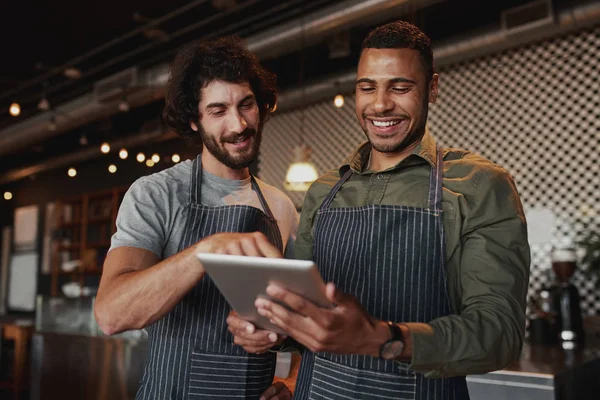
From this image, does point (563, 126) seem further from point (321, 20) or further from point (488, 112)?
point (321, 20)

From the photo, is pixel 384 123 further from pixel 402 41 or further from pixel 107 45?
pixel 107 45

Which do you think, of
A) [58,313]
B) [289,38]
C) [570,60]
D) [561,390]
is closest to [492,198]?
[561,390]

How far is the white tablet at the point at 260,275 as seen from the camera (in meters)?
0.90

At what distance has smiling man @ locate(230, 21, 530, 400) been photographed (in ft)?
3.67

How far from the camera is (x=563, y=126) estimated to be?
4.65 m

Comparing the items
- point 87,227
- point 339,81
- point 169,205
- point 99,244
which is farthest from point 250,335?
point 87,227

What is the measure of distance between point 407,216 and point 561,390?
4.77 feet

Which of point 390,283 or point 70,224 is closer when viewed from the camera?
point 390,283

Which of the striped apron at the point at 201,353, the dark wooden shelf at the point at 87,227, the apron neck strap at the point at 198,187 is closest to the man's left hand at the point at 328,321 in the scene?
the striped apron at the point at 201,353

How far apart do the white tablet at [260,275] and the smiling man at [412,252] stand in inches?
2.2

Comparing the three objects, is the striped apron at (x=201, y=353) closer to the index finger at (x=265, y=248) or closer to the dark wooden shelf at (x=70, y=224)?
the index finger at (x=265, y=248)

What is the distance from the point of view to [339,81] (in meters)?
5.61

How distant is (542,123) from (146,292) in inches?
163

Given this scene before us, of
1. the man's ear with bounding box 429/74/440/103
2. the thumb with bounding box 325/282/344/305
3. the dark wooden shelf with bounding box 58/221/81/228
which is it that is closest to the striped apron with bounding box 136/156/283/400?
the man's ear with bounding box 429/74/440/103
